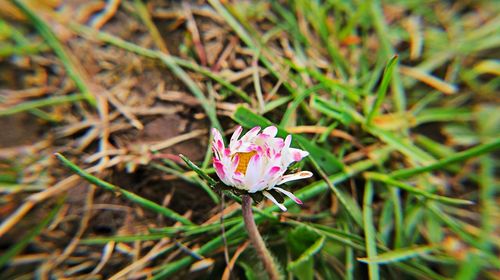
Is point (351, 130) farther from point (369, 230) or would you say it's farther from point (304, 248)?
point (304, 248)

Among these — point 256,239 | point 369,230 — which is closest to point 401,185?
point 369,230

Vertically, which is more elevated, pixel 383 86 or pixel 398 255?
pixel 383 86

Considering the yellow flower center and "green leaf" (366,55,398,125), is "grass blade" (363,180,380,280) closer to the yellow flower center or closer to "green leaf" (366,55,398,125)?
"green leaf" (366,55,398,125)

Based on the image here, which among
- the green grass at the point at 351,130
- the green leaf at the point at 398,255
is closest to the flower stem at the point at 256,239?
the green grass at the point at 351,130

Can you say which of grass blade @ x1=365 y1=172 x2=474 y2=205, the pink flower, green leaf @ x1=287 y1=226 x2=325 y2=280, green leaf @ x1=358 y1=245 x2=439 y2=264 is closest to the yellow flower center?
the pink flower

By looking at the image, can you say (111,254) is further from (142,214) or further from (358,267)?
(358,267)

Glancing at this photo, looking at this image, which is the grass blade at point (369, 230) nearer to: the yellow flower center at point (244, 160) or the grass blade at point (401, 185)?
the grass blade at point (401, 185)
